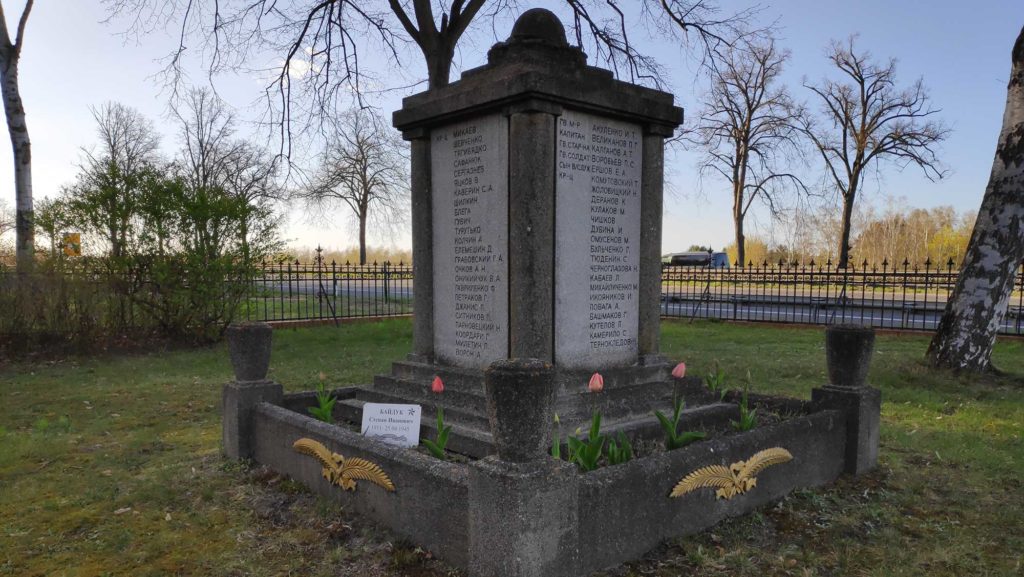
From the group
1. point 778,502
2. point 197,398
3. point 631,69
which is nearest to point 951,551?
point 778,502

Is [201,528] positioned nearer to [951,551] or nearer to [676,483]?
[676,483]

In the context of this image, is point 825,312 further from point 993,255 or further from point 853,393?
point 853,393

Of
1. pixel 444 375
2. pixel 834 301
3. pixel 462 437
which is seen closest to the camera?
pixel 462 437

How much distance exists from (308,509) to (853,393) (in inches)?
154

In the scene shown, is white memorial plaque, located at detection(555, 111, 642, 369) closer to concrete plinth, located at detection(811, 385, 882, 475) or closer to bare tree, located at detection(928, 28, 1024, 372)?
concrete plinth, located at detection(811, 385, 882, 475)

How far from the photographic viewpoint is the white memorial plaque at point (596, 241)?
4.62 meters

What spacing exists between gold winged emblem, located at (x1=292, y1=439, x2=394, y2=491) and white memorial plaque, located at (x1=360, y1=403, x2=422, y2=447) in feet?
1.26

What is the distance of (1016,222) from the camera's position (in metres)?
7.87

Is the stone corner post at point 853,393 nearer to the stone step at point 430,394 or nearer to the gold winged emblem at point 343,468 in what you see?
the stone step at point 430,394

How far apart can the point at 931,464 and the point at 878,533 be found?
5.75ft

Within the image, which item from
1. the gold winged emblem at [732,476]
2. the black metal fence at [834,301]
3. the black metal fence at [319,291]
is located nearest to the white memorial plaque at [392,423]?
the gold winged emblem at [732,476]

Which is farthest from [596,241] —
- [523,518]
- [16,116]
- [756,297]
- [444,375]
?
[756,297]

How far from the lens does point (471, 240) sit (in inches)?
193

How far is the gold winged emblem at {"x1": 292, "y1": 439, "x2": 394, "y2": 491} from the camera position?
3.59 metres
